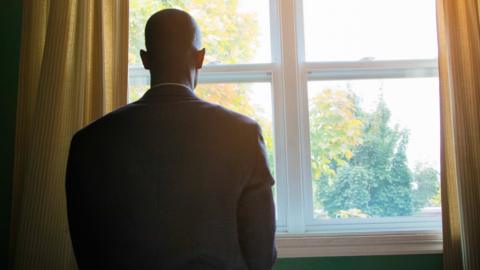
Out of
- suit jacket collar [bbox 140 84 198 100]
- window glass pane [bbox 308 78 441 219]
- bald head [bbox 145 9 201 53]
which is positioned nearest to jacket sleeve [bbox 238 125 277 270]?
suit jacket collar [bbox 140 84 198 100]

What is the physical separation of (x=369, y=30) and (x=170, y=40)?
49.6 inches

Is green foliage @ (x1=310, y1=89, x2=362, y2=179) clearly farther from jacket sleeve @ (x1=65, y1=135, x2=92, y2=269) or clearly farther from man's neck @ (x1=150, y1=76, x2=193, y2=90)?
jacket sleeve @ (x1=65, y1=135, x2=92, y2=269)

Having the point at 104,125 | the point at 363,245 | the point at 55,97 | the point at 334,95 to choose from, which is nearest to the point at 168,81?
the point at 104,125

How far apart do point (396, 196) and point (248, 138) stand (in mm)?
1202

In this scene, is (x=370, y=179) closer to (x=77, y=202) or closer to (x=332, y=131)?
(x=332, y=131)

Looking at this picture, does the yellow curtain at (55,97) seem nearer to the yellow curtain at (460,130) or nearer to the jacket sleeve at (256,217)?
the jacket sleeve at (256,217)

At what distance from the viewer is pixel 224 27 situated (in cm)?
180

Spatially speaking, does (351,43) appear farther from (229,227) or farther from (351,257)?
(229,227)

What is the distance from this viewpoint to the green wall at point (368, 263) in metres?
1.61

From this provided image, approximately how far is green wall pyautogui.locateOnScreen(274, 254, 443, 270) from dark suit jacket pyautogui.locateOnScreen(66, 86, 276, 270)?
32.0 inches

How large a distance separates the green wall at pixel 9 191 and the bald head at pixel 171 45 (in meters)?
1.05

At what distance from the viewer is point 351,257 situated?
1619 mm

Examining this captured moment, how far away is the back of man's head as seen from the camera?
3.05 feet

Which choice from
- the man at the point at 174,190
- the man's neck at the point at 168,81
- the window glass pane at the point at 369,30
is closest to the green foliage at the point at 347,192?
the window glass pane at the point at 369,30
